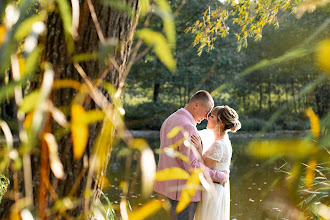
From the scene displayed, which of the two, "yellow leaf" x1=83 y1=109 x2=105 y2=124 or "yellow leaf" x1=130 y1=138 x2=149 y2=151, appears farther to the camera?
"yellow leaf" x1=83 y1=109 x2=105 y2=124

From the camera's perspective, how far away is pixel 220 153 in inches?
141

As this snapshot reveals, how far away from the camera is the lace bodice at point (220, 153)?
3.57 meters

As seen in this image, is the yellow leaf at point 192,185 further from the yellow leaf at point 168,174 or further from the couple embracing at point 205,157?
the couple embracing at point 205,157

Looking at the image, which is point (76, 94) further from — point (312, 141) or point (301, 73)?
point (301, 73)

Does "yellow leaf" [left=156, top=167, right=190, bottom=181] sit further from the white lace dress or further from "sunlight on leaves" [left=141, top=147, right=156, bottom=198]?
the white lace dress

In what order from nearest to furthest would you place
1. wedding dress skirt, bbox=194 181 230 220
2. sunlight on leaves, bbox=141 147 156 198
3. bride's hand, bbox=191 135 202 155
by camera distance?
sunlight on leaves, bbox=141 147 156 198, bride's hand, bbox=191 135 202 155, wedding dress skirt, bbox=194 181 230 220

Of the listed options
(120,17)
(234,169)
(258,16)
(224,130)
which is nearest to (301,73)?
(234,169)

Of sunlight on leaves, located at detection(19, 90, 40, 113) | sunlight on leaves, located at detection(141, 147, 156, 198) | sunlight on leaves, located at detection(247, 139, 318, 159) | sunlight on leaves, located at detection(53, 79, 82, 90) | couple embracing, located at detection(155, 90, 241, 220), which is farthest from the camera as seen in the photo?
couple embracing, located at detection(155, 90, 241, 220)

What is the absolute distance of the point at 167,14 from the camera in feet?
2.09

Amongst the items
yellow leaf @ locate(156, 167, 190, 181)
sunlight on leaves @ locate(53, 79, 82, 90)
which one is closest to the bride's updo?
sunlight on leaves @ locate(53, 79, 82, 90)

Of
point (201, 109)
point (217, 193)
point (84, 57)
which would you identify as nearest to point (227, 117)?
point (201, 109)

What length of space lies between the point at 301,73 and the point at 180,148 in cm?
2169

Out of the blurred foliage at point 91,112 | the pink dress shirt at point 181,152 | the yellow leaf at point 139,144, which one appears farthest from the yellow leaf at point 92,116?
the pink dress shirt at point 181,152

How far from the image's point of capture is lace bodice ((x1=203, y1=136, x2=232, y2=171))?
11.7ft
